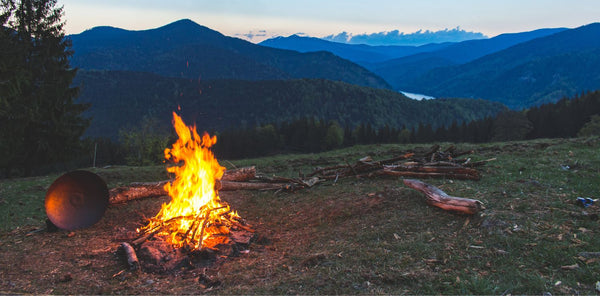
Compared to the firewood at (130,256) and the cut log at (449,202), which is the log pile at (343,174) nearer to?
the cut log at (449,202)

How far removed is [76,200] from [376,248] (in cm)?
773

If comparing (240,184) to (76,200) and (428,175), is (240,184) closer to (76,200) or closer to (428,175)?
(76,200)

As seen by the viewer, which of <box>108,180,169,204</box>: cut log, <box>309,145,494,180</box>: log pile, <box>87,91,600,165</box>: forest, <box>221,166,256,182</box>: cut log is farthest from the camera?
<box>87,91,600,165</box>: forest

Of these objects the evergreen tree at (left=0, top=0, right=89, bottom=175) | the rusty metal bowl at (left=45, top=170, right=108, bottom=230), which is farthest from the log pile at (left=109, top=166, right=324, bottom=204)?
the evergreen tree at (left=0, top=0, right=89, bottom=175)

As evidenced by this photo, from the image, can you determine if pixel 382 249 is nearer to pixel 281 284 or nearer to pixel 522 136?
pixel 281 284

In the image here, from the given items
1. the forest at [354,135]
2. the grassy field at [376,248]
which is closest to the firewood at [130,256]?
the grassy field at [376,248]

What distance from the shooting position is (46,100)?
73.4 ft

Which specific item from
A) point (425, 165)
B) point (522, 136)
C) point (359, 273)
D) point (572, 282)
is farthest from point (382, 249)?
point (522, 136)

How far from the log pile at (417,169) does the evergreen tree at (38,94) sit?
65.1 ft

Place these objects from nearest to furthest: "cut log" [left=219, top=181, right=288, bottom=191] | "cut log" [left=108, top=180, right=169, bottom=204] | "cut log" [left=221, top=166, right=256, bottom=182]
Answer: "cut log" [left=108, top=180, right=169, bottom=204], "cut log" [left=219, top=181, right=288, bottom=191], "cut log" [left=221, top=166, right=256, bottom=182]

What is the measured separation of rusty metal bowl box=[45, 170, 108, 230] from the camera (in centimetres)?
816

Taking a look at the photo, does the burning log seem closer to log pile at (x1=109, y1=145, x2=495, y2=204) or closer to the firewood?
log pile at (x1=109, y1=145, x2=495, y2=204)

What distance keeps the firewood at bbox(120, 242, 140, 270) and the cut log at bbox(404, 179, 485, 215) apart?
263 inches

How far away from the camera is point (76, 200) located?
8.52 metres
